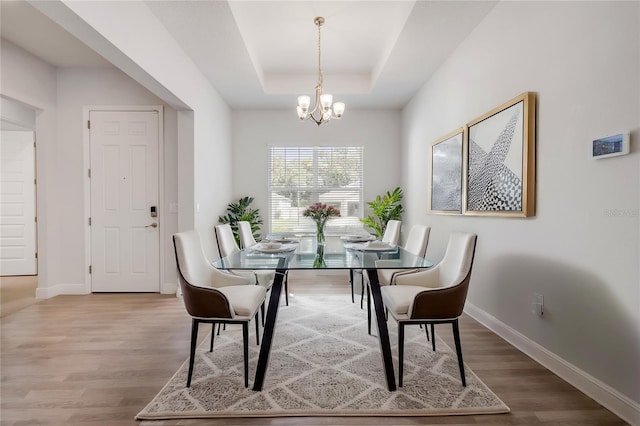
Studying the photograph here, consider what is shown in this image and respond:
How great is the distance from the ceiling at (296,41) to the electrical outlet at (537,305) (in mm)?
2393

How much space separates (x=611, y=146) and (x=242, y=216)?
434 cm

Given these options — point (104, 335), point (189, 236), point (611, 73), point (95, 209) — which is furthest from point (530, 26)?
point (95, 209)

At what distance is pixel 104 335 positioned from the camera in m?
2.78

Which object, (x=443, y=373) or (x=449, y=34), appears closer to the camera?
(x=443, y=373)

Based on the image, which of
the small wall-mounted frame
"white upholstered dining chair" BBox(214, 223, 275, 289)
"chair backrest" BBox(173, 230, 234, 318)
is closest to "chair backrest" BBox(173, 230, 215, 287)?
"chair backrest" BBox(173, 230, 234, 318)

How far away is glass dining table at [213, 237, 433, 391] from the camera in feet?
6.46

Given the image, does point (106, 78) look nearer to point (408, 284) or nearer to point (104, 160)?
point (104, 160)

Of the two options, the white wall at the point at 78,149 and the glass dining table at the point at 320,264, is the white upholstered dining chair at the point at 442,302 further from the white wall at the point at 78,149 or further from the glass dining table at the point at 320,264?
the white wall at the point at 78,149

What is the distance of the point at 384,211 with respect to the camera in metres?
5.13

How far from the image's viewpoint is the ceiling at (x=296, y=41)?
2.81 m

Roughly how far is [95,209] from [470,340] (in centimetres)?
451

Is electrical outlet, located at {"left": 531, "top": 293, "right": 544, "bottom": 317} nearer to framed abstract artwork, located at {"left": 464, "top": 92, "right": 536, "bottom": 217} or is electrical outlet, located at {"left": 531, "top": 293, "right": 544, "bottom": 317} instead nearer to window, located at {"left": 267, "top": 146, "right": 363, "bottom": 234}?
framed abstract artwork, located at {"left": 464, "top": 92, "right": 536, "bottom": 217}

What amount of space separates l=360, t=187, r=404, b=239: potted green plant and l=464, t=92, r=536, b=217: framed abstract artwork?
6.43ft

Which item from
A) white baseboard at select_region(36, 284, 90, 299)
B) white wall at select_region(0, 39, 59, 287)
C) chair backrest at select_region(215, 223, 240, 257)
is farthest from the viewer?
white baseboard at select_region(36, 284, 90, 299)
